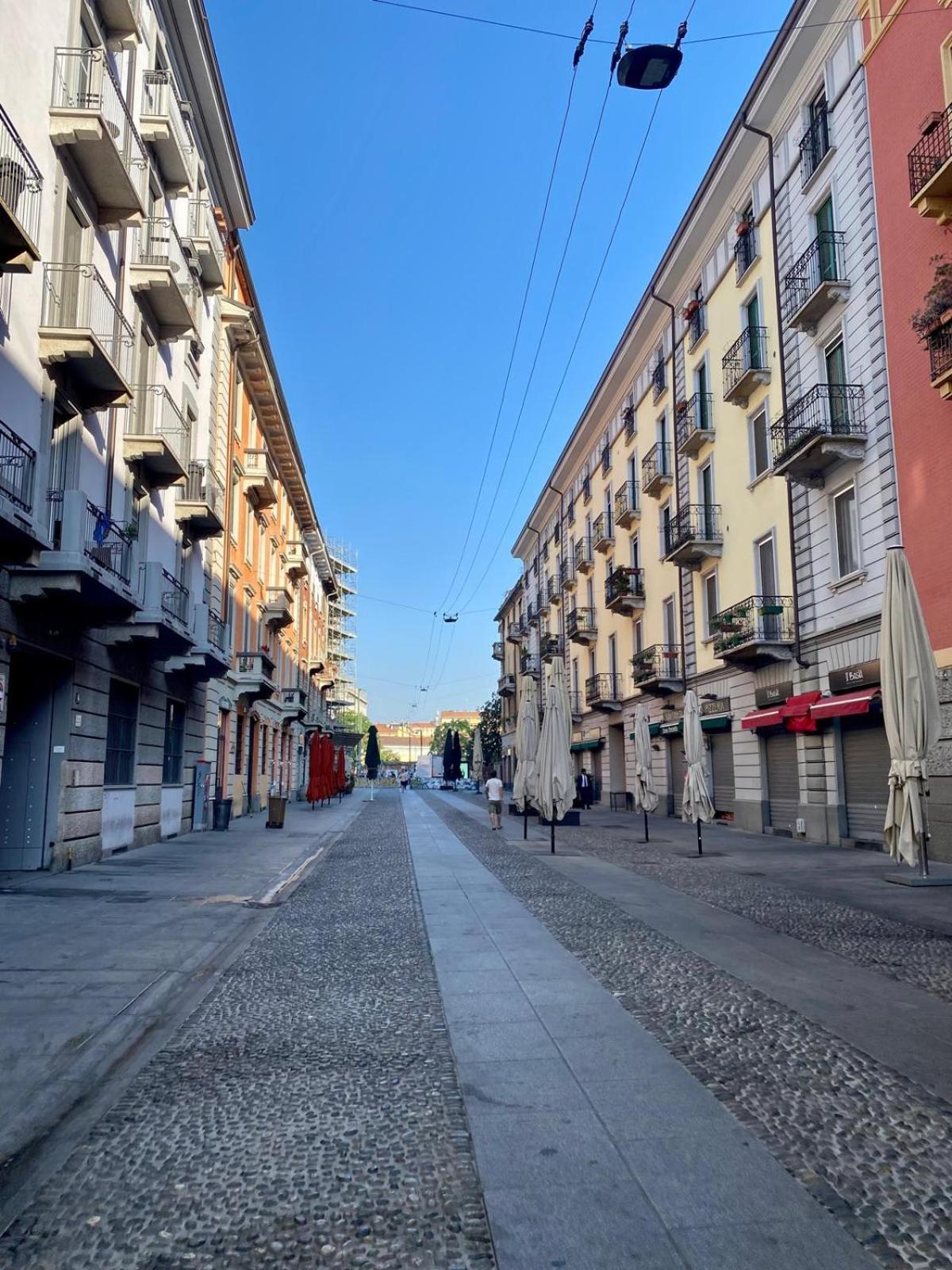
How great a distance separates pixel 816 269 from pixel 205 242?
1289 cm

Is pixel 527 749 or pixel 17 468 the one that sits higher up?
pixel 17 468

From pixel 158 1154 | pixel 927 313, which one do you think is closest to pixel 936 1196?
pixel 158 1154

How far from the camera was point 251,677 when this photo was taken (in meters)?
27.6

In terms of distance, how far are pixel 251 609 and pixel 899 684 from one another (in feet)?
76.6

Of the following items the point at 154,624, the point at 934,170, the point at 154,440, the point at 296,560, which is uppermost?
the point at 296,560

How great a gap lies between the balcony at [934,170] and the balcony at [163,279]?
12.1m

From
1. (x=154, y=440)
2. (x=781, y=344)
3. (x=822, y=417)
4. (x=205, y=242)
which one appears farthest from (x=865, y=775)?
(x=205, y=242)

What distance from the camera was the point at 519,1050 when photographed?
4918mm

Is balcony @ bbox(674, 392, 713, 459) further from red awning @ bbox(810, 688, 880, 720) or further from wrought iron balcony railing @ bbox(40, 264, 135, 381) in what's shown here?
wrought iron balcony railing @ bbox(40, 264, 135, 381)

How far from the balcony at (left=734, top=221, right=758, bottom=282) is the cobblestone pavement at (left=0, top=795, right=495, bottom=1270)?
21.2 metres

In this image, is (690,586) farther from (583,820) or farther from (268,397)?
(268,397)

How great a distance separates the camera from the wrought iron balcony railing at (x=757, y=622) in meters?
20.4

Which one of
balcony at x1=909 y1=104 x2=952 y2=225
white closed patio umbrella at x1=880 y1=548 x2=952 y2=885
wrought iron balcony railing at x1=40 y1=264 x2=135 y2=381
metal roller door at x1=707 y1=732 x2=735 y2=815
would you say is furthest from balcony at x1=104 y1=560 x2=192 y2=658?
metal roller door at x1=707 y1=732 x2=735 y2=815

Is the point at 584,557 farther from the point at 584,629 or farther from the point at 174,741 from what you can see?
the point at 174,741
